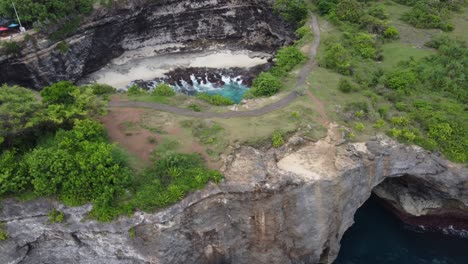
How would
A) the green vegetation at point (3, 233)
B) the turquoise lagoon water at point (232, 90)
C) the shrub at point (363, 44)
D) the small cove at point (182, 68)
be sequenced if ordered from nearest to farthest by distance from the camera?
the green vegetation at point (3, 233) → the shrub at point (363, 44) → the turquoise lagoon water at point (232, 90) → the small cove at point (182, 68)

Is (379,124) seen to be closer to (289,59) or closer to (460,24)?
(289,59)

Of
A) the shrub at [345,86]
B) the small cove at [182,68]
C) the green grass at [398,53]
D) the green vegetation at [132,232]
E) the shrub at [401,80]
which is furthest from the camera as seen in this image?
the small cove at [182,68]

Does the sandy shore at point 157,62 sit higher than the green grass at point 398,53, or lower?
lower

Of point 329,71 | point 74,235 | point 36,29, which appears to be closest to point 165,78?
point 36,29

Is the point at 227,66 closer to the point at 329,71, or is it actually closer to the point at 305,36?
the point at 305,36

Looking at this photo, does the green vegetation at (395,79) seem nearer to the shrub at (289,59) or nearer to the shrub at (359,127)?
the shrub at (359,127)

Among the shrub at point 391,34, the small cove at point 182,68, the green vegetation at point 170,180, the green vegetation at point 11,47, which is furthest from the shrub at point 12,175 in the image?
the shrub at point 391,34
